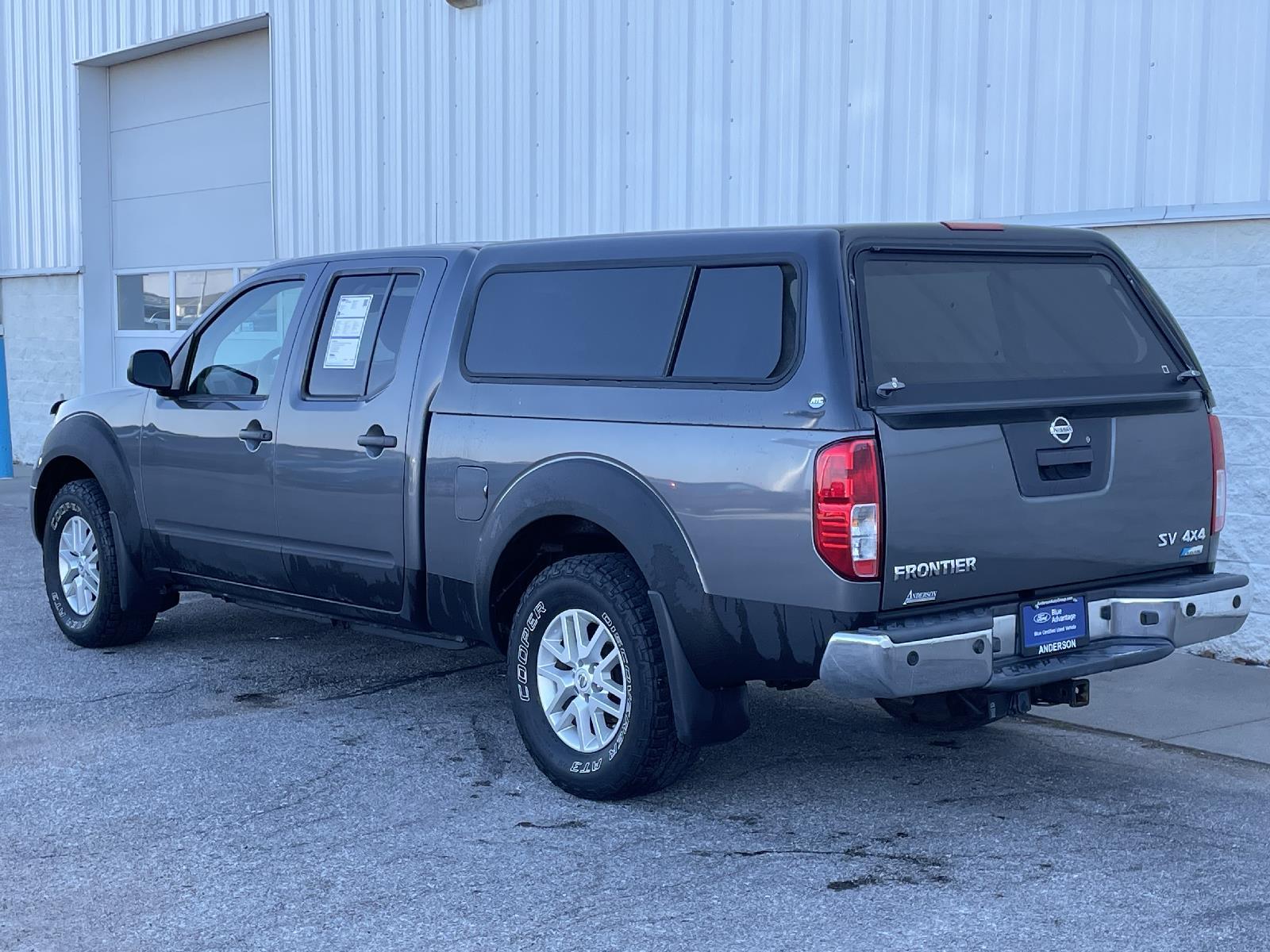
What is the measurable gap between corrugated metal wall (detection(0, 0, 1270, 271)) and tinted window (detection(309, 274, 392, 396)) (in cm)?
369

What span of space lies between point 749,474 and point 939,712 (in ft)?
5.83

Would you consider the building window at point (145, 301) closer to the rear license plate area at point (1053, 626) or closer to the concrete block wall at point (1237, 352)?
the concrete block wall at point (1237, 352)

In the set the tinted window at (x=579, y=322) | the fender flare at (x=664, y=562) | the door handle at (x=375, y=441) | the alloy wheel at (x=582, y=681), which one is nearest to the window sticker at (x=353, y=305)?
the door handle at (x=375, y=441)

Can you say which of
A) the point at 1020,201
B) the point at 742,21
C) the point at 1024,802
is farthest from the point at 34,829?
the point at 742,21

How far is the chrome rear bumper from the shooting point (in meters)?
4.67

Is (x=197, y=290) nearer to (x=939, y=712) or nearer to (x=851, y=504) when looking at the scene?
(x=939, y=712)

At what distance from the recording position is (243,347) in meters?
7.20

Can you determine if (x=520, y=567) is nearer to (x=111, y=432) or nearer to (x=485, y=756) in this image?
(x=485, y=756)

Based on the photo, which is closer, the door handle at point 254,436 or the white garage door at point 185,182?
the door handle at point 254,436

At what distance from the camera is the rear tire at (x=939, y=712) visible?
6.06m

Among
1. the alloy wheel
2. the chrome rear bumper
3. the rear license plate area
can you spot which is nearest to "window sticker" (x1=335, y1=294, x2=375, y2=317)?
the alloy wheel

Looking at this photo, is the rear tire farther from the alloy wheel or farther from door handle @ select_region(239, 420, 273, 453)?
door handle @ select_region(239, 420, 273, 453)

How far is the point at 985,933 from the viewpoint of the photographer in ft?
14.0

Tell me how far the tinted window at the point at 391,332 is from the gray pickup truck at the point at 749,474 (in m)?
0.01
